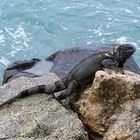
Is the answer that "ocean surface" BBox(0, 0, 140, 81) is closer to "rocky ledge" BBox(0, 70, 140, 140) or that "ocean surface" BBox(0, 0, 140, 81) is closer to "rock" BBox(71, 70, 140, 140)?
"rocky ledge" BBox(0, 70, 140, 140)

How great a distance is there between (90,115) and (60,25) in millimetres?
26245

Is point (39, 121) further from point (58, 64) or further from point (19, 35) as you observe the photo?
point (19, 35)

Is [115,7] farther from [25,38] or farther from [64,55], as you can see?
[64,55]

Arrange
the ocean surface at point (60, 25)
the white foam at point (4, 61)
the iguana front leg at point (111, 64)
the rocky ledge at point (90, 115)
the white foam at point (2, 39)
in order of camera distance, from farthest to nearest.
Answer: the white foam at point (2, 39) → the ocean surface at point (60, 25) → the white foam at point (4, 61) → the iguana front leg at point (111, 64) → the rocky ledge at point (90, 115)

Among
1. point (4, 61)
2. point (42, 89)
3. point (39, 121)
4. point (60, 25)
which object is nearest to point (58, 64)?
point (42, 89)

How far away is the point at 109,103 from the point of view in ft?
22.8

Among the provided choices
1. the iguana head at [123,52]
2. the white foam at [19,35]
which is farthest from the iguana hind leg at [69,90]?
the white foam at [19,35]

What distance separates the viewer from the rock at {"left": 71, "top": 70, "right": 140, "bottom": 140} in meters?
6.65

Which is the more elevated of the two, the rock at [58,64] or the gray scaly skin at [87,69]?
the gray scaly skin at [87,69]

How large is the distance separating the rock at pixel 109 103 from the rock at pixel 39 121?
23 centimetres

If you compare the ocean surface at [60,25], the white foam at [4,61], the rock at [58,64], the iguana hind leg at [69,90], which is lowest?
the ocean surface at [60,25]

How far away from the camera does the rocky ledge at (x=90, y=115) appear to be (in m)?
6.59

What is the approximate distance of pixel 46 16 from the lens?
34031mm

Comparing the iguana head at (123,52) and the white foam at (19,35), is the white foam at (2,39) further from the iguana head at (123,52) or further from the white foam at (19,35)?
the iguana head at (123,52)
